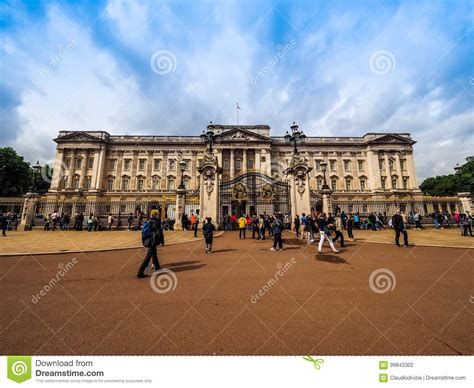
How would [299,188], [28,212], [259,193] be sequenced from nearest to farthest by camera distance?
[299,188] < [28,212] < [259,193]

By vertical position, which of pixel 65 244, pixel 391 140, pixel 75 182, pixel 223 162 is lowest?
pixel 65 244

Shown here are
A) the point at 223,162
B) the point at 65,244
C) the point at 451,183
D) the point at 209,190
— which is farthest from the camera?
the point at 451,183

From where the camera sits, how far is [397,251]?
7.88 metres

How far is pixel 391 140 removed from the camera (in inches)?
1826

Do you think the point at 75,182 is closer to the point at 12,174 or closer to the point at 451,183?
the point at 12,174

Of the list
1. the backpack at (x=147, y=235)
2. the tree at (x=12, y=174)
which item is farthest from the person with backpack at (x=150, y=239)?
the tree at (x=12, y=174)

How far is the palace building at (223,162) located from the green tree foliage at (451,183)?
846cm

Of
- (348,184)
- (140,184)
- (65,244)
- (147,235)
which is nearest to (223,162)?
(140,184)

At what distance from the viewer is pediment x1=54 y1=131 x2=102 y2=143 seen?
145ft

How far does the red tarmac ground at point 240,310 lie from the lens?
2.44m

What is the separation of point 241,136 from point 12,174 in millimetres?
46268

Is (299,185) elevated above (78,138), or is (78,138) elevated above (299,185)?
(78,138)

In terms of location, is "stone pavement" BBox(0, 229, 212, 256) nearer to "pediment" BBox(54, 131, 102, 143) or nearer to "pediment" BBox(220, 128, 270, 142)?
"pediment" BBox(220, 128, 270, 142)
